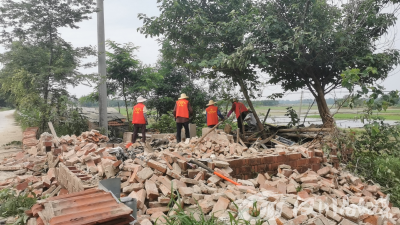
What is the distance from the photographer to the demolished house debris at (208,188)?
2.76 meters

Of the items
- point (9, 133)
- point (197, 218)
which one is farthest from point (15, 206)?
point (9, 133)

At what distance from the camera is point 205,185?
→ 13.0 ft

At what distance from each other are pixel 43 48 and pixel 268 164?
961 centimetres

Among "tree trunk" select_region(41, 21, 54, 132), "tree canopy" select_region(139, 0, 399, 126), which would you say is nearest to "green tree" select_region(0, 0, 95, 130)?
"tree trunk" select_region(41, 21, 54, 132)

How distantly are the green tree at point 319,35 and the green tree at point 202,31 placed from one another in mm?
616

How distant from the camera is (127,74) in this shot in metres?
13.5

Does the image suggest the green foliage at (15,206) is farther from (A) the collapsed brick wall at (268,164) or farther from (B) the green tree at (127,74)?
(B) the green tree at (127,74)

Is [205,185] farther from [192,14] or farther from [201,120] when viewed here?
[201,120]

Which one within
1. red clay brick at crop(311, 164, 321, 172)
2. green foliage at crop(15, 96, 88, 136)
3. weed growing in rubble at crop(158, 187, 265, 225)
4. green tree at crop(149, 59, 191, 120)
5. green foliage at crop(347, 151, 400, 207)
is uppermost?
green tree at crop(149, 59, 191, 120)

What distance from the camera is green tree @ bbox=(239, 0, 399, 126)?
7730 millimetres

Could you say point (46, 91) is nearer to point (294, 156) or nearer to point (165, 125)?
point (165, 125)

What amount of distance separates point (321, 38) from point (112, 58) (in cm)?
921

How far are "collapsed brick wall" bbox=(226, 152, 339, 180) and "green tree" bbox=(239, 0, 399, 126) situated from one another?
2313mm

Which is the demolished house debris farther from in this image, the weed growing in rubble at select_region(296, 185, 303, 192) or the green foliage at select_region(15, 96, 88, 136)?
the green foliage at select_region(15, 96, 88, 136)
